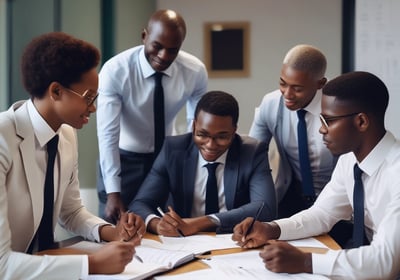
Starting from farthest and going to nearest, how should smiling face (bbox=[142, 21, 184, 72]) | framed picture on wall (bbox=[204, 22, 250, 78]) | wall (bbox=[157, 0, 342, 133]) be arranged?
framed picture on wall (bbox=[204, 22, 250, 78]), wall (bbox=[157, 0, 342, 133]), smiling face (bbox=[142, 21, 184, 72])

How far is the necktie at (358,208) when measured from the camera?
188cm

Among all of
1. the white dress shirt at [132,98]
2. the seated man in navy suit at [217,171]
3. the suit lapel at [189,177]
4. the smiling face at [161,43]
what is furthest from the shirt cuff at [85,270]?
the smiling face at [161,43]

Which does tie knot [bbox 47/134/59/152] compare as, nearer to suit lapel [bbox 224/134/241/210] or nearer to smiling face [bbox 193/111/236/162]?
smiling face [bbox 193/111/236/162]

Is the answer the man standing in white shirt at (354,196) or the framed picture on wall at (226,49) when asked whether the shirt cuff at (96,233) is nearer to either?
the man standing in white shirt at (354,196)

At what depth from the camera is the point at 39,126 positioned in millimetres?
1781

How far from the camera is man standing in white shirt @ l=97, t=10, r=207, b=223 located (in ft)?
8.71

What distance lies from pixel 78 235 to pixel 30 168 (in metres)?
0.46

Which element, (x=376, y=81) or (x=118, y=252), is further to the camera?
(x=376, y=81)

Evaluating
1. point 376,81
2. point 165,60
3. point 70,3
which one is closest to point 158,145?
point 165,60

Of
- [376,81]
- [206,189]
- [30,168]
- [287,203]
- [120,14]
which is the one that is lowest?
[287,203]

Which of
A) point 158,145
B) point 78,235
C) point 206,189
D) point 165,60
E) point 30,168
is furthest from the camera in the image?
point 158,145

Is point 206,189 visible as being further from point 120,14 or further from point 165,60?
point 120,14

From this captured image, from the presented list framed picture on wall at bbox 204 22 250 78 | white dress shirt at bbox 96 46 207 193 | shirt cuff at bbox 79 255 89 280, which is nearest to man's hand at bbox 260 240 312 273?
shirt cuff at bbox 79 255 89 280

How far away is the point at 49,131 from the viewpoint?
5.91ft
